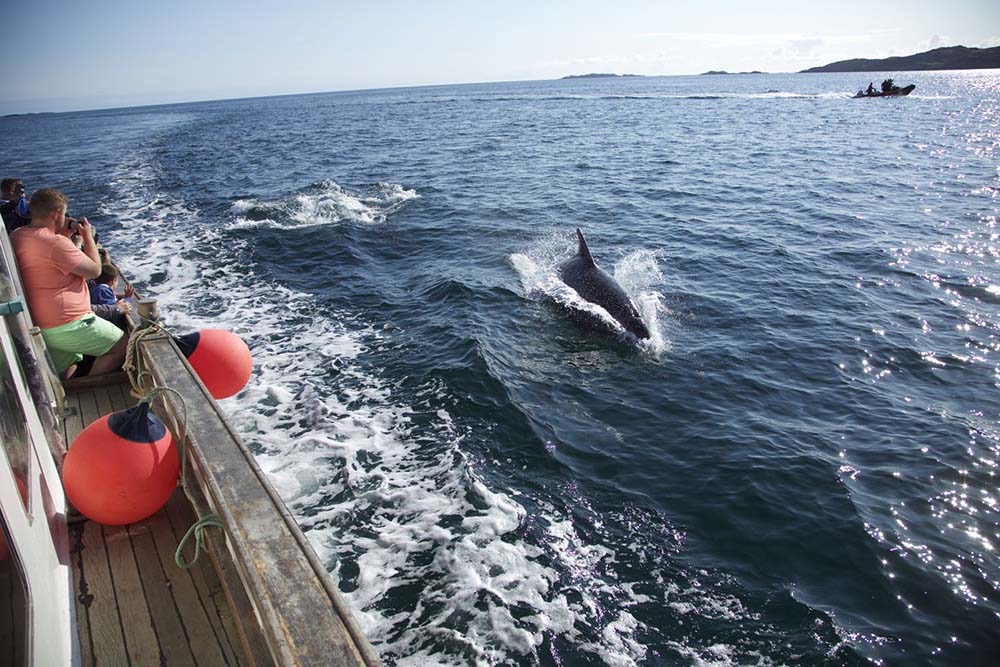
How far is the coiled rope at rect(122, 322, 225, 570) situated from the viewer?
14.2 feet

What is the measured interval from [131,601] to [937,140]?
51.8 meters

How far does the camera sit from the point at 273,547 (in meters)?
Result: 3.75

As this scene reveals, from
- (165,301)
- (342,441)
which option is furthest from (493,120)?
(342,441)

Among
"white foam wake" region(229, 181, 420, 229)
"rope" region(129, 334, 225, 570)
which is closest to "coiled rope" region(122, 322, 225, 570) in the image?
"rope" region(129, 334, 225, 570)

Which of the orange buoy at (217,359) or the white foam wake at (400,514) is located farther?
the orange buoy at (217,359)

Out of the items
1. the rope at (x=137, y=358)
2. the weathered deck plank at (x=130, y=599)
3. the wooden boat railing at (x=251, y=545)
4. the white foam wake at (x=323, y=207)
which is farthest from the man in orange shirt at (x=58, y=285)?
the white foam wake at (x=323, y=207)

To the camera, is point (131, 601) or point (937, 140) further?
point (937, 140)

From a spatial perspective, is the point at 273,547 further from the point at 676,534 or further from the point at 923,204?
the point at 923,204

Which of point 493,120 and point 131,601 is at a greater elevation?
point 493,120

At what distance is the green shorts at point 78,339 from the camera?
672 cm

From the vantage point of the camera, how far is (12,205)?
9406mm

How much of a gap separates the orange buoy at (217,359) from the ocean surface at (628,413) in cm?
124

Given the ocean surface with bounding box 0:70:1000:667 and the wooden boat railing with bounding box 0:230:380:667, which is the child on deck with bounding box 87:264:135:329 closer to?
the ocean surface with bounding box 0:70:1000:667

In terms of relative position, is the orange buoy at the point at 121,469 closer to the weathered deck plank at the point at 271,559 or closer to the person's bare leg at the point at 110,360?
the weathered deck plank at the point at 271,559
